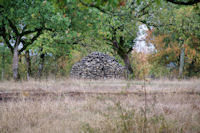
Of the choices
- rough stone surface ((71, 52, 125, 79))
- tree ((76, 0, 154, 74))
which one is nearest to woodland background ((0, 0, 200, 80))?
tree ((76, 0, 154, 74))

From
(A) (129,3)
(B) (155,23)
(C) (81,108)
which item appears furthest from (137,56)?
(C) (81,108)

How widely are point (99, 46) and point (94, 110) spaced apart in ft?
46.1

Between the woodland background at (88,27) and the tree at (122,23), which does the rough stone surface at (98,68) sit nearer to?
the woodland background at (88,27)

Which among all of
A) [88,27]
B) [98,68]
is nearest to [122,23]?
[88,27]

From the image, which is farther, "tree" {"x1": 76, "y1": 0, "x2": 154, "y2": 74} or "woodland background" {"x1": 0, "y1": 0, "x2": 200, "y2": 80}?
"tree" {"x1": 76, "y1": 0, "x2": 154, "y2": 74}

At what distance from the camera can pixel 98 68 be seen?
56.9ft

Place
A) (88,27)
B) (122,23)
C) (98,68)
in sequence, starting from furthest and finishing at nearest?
(98,68)
(88,27)
(122,23)

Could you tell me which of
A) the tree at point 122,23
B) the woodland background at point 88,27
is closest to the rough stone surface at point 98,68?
the woodland background at point 88,27

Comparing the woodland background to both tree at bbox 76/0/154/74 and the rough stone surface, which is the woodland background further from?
the rough stone surface

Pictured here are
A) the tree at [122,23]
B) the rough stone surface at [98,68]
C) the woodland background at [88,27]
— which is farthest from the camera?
the rough stone surface at [98,68]

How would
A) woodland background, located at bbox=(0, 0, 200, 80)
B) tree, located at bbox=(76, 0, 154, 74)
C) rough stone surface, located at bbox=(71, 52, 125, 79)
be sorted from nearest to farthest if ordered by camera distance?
woodland background, located at bbox=(0, 0, 200, 80)
tree, located at bbox=(76, 0, 154, 74)
rough stone surface, located at bbox=(71, 52, 125, 79)

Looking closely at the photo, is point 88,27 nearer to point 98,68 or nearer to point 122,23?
point 122,23

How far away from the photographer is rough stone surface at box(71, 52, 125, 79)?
1722cm

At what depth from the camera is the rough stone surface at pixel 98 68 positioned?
56.5 ft
